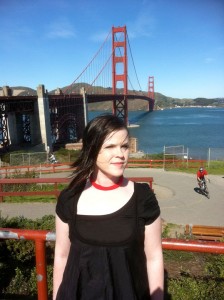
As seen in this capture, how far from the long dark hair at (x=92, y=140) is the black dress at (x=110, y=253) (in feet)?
0.87

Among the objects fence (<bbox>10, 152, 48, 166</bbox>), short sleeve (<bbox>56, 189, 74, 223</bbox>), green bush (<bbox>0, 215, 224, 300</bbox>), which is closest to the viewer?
short sleeve (<bbox>56, 189, 74, 223</bbox>)

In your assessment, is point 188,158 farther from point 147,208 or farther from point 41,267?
point 147,208

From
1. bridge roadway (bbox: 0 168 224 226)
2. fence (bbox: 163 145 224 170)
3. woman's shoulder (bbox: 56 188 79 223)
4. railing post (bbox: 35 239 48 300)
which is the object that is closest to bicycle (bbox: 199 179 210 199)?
bridge roadway (bbox: 0 168 224 226)

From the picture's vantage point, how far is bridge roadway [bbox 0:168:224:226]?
31.4 feet

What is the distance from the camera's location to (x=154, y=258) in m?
1.82

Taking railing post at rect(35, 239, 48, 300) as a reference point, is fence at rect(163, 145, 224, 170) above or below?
below

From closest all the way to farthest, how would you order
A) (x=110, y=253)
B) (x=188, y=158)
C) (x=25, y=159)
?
(x=110, y=253), (x=25, y=159), (x=188, y=158)

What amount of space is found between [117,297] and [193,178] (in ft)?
50.9

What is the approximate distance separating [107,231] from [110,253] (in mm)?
117

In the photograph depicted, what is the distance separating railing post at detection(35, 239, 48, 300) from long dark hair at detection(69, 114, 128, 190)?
0.56 meters

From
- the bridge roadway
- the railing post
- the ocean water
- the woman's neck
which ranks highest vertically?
the woman's neck

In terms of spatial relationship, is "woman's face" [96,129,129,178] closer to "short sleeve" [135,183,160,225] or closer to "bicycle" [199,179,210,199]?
"short sleeve" [135,183,160,225]

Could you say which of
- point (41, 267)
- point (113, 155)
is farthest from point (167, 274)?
point (113, 155)

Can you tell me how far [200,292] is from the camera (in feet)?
12.0
